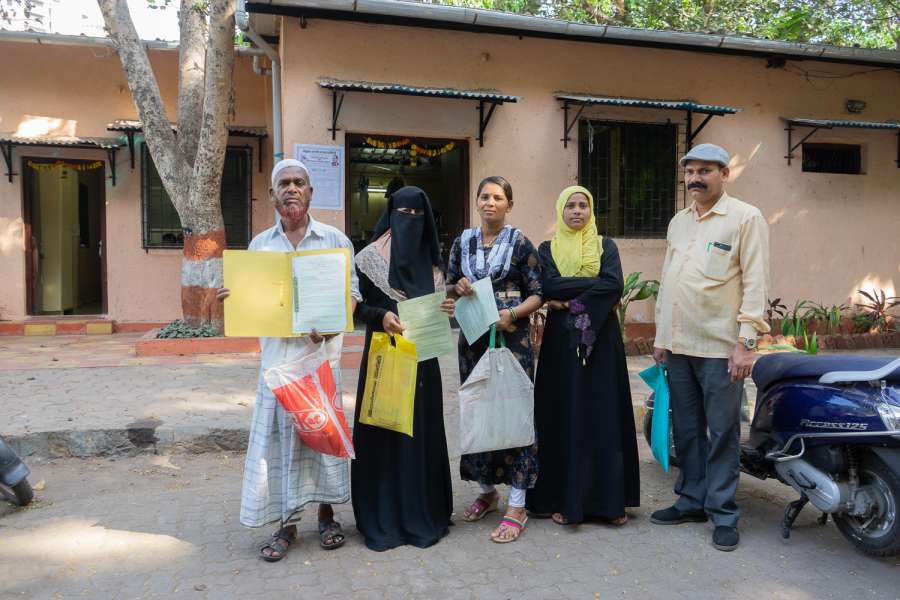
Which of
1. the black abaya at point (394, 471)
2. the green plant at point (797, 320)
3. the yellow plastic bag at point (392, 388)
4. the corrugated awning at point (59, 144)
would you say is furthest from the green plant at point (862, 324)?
the corrugated awning at point (59, 144)

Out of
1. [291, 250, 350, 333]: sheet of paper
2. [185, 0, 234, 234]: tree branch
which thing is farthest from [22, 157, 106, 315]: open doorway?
[291, 250, 350, 333]: sheet of paper

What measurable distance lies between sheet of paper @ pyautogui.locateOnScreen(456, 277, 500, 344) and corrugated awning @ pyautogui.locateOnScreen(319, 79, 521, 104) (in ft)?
14.3

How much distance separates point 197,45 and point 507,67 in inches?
143

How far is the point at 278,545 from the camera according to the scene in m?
3.02

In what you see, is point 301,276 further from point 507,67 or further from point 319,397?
point 507,67

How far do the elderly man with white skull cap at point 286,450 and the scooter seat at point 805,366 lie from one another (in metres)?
2.13

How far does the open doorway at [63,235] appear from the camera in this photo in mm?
9648

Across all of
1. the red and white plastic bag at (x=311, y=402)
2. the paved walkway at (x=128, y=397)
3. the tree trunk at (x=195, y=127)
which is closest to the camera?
the red and white plastic bag at (x=311, y=402)

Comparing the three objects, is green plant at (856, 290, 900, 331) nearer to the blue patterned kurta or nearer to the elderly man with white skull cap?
the blue patterned kurta

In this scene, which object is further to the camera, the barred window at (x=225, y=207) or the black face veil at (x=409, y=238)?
the barred window at (x=225, y=207)

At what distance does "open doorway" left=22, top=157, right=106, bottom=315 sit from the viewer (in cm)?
965

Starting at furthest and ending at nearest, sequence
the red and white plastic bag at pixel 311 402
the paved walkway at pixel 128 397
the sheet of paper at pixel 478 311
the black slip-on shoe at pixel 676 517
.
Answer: the paved walkway at pixel 128 397 < the black slip-on shoe at pixel 676 517 < the sheet of paper at pixel 478 311 < the red and white plastic bag at pixel 311 402

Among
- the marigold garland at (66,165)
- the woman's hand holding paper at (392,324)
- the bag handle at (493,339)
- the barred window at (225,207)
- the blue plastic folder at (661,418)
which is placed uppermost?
the marigold garland at (66,165)

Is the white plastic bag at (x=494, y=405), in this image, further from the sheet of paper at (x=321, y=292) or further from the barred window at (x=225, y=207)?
the barred window at (x=225, y=207)
